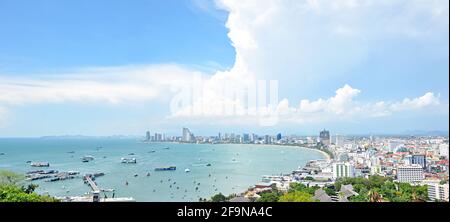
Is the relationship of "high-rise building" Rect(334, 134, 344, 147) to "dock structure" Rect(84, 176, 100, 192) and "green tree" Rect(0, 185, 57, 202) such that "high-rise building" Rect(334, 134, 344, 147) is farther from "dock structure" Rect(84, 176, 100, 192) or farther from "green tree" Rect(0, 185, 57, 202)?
"green tree" Rect(0, 185, 57, 202)

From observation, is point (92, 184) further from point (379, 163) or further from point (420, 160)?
point (420, 160)

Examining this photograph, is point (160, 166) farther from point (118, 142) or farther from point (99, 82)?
point (99, 82)

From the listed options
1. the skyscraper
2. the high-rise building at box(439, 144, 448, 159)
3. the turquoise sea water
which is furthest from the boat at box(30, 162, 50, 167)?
the high-rise building at box(439, 144, 448, 159)

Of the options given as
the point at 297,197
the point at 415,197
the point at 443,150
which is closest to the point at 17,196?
the point at 297,197

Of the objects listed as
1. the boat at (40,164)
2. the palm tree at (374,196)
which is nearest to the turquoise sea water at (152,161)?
the boat at (40,164)
